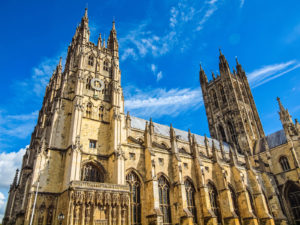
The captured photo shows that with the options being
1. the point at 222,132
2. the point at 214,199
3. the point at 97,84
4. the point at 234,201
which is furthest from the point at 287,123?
the point at 97,84

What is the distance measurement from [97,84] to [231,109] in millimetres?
37140

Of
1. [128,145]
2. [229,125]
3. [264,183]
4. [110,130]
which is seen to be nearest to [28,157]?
[110,130]

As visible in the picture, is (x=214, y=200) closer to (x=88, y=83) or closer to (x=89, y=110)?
(x=89, y=110)

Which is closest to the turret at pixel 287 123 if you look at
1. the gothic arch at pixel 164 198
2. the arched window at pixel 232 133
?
the arched window at pixel 232 133

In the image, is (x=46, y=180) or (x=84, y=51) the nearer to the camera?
(x=46, y=180)

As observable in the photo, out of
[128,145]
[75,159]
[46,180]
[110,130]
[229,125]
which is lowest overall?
[46,180]

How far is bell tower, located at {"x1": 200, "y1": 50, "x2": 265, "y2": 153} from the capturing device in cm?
5216

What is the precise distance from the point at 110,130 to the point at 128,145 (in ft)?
9.50

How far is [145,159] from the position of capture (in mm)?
26531

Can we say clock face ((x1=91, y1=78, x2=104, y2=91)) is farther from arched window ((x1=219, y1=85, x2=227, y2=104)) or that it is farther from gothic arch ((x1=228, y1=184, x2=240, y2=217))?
arched window ((x1=219, y1=85, x2=227, y2=104))

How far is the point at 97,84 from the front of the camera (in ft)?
97.7

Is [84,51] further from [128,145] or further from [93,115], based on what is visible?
[128,145]

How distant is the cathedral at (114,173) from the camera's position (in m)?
20.6

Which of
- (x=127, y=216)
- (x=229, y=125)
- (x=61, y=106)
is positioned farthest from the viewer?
(x=229, y=125)
